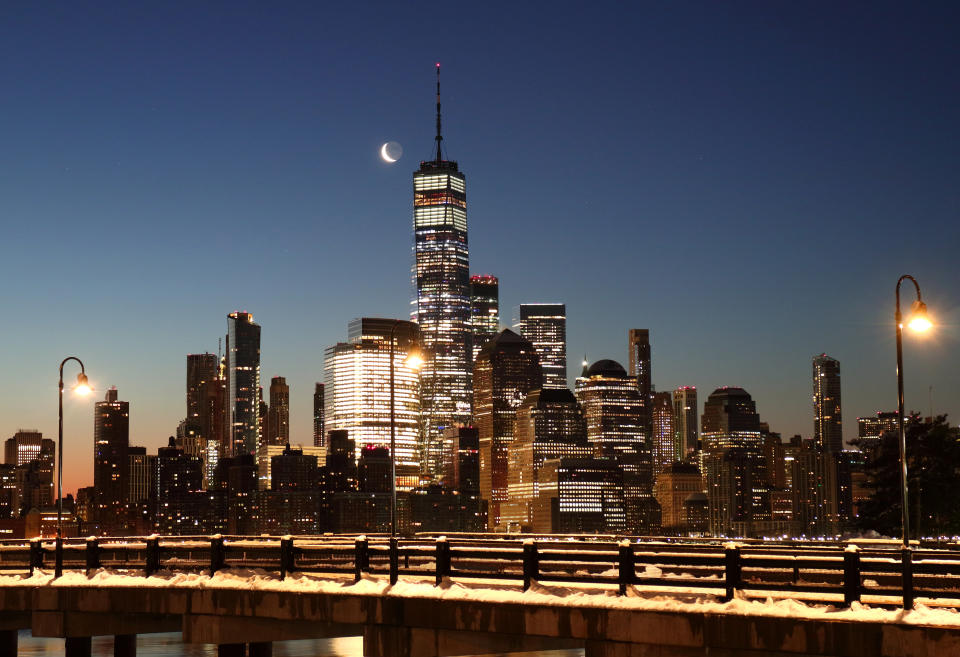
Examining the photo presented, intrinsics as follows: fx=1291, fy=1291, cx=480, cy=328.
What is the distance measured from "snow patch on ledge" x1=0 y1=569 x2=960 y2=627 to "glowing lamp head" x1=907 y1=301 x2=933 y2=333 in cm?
732

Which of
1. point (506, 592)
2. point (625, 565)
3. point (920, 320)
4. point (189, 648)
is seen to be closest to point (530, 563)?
point (506, 592)

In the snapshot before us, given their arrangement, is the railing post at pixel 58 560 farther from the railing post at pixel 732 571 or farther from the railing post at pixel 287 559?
the railing post at pixel 732 571

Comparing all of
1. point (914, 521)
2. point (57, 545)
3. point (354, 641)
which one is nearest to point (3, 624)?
point (57, 545)

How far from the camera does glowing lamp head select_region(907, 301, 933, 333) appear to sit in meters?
26.9

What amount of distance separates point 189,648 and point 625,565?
67.1 m

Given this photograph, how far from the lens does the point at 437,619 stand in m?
25.3

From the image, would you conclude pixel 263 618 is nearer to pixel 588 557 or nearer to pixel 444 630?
pixel 444 630

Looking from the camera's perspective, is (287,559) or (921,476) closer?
(287,559)

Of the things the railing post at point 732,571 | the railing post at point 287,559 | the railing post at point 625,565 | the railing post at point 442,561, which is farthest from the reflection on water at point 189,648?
the railing post at point 732,571

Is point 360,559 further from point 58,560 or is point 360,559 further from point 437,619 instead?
point 58,560

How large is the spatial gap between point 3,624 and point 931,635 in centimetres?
2695

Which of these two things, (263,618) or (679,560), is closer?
(679,560)

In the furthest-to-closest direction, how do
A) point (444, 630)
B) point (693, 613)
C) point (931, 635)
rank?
point (444, 630) < point (693, 613) < point (931, 635)

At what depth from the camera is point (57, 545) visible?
34938 mm
